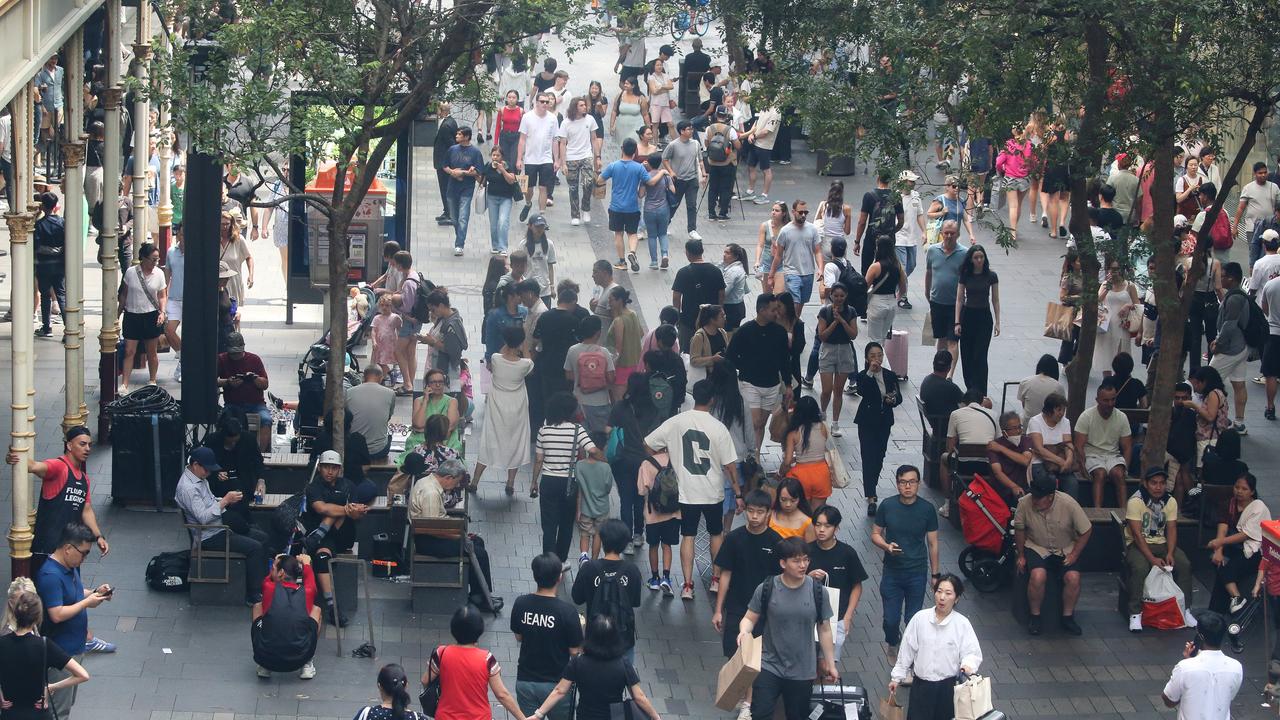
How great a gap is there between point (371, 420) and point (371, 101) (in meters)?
2.70

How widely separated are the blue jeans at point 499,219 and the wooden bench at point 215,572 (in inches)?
419

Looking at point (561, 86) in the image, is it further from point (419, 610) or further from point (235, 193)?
point (419, 610)

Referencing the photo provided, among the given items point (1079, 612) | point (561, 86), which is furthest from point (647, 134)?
point (1079, 612)

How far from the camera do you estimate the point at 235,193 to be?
576 inches

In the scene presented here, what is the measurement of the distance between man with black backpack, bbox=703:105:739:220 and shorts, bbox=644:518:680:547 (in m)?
11.5

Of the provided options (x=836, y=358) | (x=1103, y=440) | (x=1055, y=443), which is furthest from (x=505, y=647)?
(x=836, y=358)

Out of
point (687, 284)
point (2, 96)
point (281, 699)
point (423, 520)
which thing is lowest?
point (281, 699)

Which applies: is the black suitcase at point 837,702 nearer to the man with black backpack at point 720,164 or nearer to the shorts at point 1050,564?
the shorts at point 1050,564

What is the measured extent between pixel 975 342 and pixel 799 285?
95.9 inches

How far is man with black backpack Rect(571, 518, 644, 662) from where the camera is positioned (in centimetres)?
1170

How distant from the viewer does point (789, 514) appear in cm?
1315

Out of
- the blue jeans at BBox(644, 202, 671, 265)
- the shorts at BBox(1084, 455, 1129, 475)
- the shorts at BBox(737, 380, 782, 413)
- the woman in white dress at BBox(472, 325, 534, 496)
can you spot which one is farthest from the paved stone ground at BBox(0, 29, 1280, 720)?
the blue jeans at BBox(644, 202, 671, 265)

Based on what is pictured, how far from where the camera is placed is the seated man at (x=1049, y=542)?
13914 mm

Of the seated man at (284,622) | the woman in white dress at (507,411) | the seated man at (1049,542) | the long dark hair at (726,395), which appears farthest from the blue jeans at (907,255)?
the seated man at (284,622)
